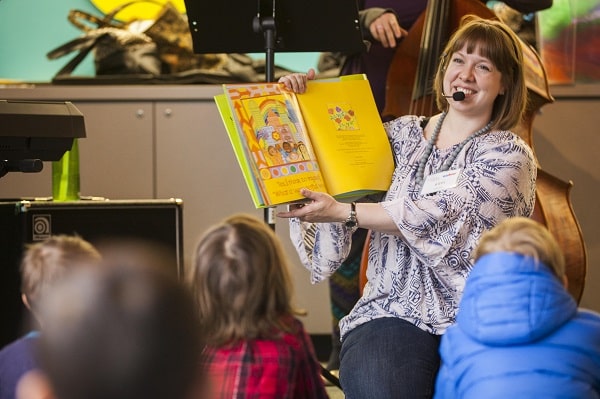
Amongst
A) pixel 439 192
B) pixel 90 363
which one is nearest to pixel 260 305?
pixel 439 192

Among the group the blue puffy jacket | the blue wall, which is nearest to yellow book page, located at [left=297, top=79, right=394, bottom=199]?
the blue puffy jacket

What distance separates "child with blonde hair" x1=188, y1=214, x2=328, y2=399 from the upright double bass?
1387 millimetres

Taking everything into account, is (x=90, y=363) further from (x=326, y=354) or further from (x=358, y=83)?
(x=326, y=354)

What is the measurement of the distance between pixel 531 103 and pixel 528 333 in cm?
140

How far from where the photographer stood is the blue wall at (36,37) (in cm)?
432

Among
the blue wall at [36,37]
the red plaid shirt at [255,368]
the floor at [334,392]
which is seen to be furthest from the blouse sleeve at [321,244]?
the blue wall at [36,37]

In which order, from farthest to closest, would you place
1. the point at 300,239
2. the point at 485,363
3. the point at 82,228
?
the point at 82,228 → the point at 300,239 → the point at 485,363

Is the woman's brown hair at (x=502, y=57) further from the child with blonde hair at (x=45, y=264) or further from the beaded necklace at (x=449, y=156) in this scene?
the child with blonde hair at (x=45, y=264)

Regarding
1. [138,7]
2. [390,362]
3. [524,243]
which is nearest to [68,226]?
[390,362]

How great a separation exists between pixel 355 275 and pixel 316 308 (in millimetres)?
478

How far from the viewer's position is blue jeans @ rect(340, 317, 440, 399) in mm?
2018

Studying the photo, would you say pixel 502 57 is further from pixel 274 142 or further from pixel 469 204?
pixel 274 142

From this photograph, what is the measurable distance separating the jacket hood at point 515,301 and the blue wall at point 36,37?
268 cm

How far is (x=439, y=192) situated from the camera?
7.11ft
